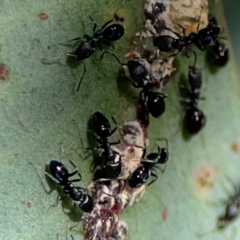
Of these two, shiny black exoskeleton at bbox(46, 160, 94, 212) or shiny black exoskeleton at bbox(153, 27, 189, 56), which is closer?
shiny black exoskeleton at bbox(46, 160, 94, 212)

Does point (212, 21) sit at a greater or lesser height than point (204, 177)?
greater

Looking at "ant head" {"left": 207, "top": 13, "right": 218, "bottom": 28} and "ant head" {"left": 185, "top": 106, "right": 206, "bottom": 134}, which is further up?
Result: "ant head" {"left": 207, "top": 13, "right": 218, "bottom": 28}

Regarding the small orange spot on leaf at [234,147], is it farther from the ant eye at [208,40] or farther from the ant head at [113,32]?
the ant head at [113,32]

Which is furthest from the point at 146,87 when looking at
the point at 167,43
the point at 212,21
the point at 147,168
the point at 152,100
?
the point at 212,21

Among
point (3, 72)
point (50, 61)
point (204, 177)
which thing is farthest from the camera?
point (204, 177)

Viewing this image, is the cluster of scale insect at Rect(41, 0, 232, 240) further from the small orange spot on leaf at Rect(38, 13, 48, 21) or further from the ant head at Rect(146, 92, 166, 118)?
the small orange spot on leaf at Rect(38, 13, 48, 21)

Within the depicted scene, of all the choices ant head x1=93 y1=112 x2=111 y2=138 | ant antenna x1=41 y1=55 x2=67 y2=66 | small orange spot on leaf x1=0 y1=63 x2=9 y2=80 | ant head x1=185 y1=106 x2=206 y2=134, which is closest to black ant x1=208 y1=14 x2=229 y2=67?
ant head x1=185 y1=106 x2=206 y2=134

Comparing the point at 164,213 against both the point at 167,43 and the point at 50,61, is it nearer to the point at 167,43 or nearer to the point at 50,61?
the point at 167,43

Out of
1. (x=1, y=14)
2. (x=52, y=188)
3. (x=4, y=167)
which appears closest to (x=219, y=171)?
(x=52, y=188)
